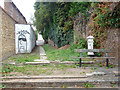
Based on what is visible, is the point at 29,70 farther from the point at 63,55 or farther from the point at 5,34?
the point at 5,34

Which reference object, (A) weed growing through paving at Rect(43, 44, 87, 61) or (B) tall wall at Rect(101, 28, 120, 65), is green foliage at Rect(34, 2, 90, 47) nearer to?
(A) weed growing through paving at Rect(43, 44, 87, 61)

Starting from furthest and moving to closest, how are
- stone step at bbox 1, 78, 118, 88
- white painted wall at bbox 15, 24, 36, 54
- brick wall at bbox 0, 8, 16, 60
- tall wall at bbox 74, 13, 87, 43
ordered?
white painted wall at bbox 15, 24, 36, 54 → tall wall at bbox 74, 13, 87, 43 → brick wall at bbox 0, 8, 16, 60 → stone step at bbox 1, 78, 118, 88

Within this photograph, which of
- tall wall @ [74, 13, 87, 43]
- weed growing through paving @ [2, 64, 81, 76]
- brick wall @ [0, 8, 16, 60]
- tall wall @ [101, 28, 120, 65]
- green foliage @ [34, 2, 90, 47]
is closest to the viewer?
weed growing through paving @ [2, 64, 81, 76]

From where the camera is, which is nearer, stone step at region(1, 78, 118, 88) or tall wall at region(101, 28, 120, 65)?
stone step at region(1, 78, 118, 88)

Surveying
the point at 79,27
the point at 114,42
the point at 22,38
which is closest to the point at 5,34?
the point at 22,38

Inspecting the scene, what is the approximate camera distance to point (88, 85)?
139 inches

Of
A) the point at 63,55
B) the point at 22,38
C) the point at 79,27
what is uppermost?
the point at 79,27

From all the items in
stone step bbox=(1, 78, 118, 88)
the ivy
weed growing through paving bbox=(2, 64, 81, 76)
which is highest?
the ivy

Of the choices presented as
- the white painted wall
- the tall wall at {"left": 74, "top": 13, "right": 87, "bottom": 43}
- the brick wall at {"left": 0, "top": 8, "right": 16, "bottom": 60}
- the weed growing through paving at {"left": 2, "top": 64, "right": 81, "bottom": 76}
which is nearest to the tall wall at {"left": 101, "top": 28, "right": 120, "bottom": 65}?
the weed growing through paving at {"left": 2, "top": 64, "right": 81, "bottom": 76}

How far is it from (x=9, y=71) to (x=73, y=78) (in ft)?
9.40

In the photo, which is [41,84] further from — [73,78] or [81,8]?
[81,8]

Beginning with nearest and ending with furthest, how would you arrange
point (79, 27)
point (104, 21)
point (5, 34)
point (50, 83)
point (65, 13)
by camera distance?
1. point (50, 83)
2. point (104, 21)
3. point (5, 34)
4. point (79, 27)
5. point (65, 13)

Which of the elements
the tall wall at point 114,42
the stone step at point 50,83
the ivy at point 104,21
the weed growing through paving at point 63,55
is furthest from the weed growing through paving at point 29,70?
the ivy at point 104,21

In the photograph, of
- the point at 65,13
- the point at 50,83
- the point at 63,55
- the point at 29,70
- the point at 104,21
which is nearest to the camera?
the point at 50,83
